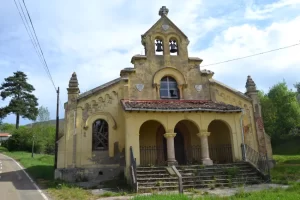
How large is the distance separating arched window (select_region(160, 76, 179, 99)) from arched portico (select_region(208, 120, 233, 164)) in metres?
3.95

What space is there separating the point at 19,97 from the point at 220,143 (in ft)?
178

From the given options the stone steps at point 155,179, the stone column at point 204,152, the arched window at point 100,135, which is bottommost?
the stone steps at point 155,179

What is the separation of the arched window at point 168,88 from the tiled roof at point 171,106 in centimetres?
114

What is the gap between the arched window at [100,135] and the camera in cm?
1821

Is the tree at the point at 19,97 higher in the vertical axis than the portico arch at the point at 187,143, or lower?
higher

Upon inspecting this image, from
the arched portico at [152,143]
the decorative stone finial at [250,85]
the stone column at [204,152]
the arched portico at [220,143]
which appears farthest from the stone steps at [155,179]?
the decorative stone finial at [250,85]

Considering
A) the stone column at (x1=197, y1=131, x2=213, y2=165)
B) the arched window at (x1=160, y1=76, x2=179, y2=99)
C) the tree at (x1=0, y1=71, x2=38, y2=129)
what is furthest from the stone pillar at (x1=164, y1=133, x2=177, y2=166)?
the tree at (x1=0, y1=71, x2=38, y2=129)

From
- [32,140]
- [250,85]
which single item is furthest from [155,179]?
[32,140]

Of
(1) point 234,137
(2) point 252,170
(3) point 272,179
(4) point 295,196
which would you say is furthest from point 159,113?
(4) point 295,196

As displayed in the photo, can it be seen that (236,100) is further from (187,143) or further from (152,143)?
(152,143)

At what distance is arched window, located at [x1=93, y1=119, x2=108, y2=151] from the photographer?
717 inches

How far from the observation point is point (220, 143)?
66.3ft

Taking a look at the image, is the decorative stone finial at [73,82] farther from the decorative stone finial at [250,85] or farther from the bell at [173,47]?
the decorative stone finial at [250,85]

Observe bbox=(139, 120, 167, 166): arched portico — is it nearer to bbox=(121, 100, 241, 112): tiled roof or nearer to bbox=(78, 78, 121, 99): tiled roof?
bbox=(121, 100, 241, 112): tiled roof
